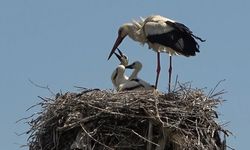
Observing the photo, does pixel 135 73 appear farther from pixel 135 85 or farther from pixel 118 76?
pixel 135 85

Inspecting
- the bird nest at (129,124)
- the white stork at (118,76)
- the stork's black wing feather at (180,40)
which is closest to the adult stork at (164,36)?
the stork's black wing feather at (180,40)

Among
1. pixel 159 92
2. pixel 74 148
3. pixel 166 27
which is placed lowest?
pixel 74 148

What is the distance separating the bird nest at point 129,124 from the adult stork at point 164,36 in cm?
139

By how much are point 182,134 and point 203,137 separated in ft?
0.87

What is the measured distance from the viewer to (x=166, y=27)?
47.5ft

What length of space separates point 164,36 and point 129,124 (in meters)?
Result: 2.20

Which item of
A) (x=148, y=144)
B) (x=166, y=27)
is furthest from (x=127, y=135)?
(x=166, y=27)

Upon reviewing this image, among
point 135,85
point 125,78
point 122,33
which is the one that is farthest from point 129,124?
point 122,33

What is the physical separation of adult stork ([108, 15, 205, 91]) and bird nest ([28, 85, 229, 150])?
1.39 meters

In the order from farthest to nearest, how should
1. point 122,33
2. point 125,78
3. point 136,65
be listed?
1. point 122,33
2. point 136,65
3. point 125,78

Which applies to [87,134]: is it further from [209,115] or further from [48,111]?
[209,115]

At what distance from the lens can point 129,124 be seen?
1265 centimetres

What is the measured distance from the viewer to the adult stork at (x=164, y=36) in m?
14.3

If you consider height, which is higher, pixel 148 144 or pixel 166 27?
pixel 166 27
